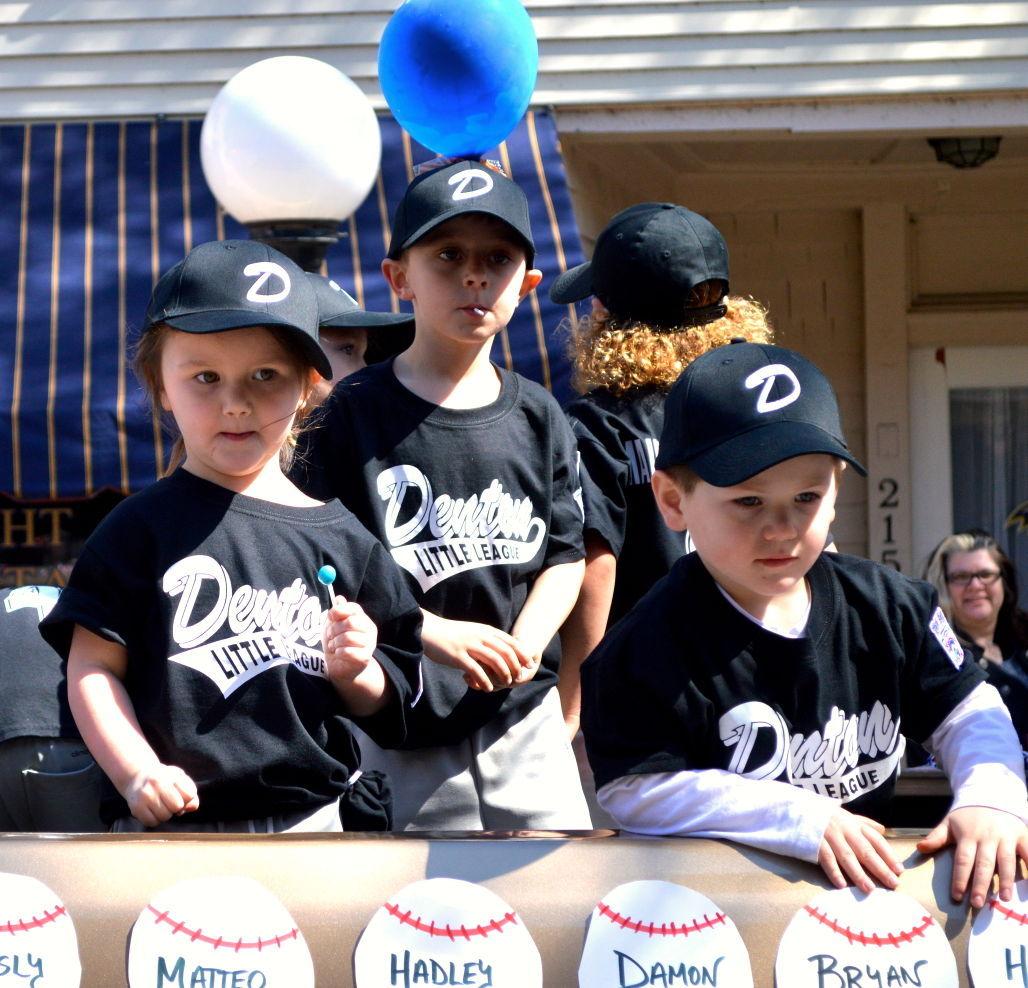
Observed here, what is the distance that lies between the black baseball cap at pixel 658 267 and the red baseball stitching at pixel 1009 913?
5.28 feet

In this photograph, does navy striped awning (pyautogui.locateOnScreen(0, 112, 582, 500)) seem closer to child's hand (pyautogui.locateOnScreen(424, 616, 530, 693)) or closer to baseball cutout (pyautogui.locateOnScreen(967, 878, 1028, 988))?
child's hand (pyautogui.locateOnScreen(424, 616, 530, 693))

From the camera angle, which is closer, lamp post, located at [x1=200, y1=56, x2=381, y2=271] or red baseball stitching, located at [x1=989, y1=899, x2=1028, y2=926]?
red baseball stitching, located at [x1=989, y1=899, x2=1028, y2=926]

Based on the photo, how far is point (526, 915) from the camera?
1.91m

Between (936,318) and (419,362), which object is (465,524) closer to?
(419,362)

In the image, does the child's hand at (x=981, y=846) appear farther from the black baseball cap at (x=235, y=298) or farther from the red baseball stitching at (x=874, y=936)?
the black baseball cap at (x=235, y=298)

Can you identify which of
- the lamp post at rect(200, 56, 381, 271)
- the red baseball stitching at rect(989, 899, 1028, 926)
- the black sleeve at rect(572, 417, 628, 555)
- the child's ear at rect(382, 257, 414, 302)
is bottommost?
the red baseball stitching at rect(989, 899, 1028, 926)

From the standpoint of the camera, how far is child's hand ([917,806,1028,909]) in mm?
1957

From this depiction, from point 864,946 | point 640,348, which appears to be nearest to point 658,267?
point 640,348

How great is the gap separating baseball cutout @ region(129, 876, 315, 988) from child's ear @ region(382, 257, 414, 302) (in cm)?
146

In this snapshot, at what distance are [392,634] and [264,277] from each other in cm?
59

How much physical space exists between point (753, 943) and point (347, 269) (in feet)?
16.6

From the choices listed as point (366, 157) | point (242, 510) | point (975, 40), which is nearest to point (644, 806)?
point (242, 510)

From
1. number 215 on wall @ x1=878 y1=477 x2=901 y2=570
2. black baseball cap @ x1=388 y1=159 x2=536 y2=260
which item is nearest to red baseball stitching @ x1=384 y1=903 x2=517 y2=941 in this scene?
black baseball cap @ x1=388 y1=159 x2=536 y2=260

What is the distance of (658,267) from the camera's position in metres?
3.26
